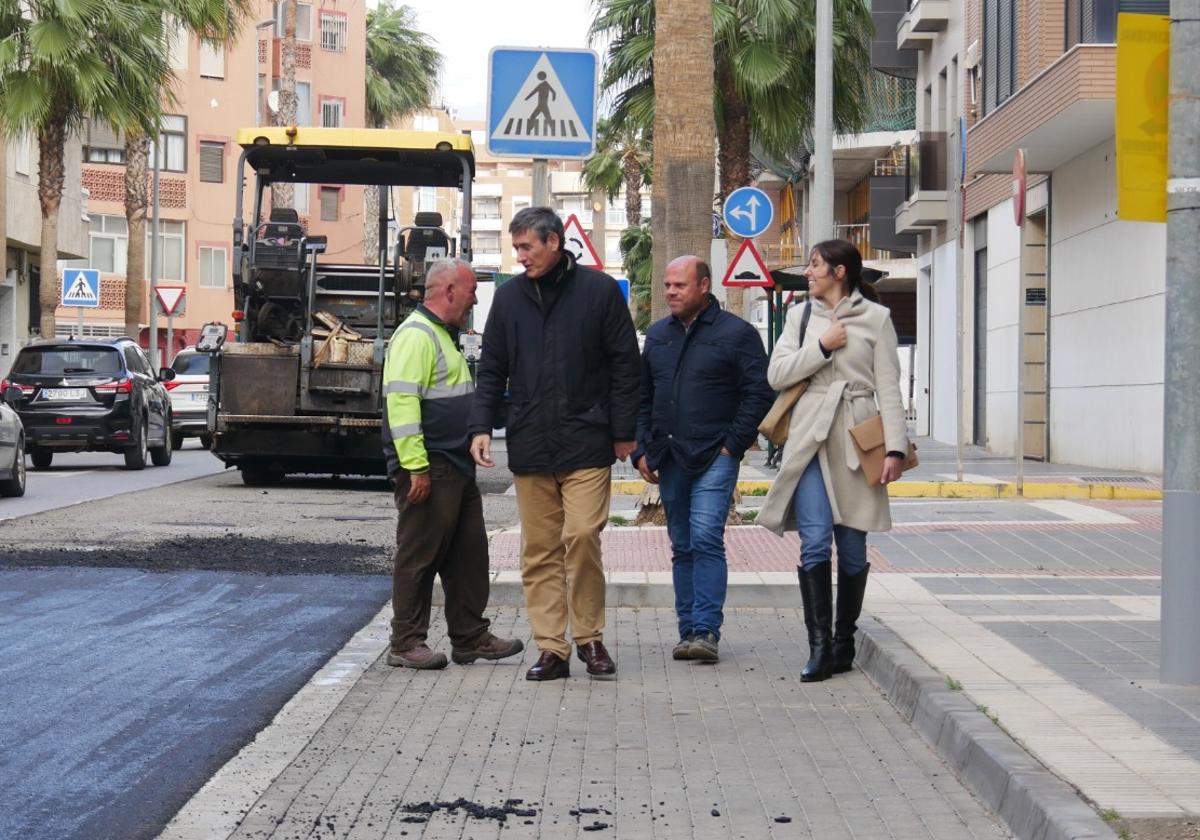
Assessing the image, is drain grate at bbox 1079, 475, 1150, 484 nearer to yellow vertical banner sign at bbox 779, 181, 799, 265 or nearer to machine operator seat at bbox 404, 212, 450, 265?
machine operator seat at bbox 404, 212, 450, 265

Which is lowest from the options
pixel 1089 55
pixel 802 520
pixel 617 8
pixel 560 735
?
pixel 560 735

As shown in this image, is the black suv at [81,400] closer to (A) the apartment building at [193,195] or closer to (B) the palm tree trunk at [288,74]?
(B) the palm tree trunk at [288,74]

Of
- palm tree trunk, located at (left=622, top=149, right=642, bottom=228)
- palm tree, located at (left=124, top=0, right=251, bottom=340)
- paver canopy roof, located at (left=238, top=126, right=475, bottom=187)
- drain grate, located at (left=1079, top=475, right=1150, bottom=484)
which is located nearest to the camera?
drain grate, located at (left=1079, top=475, right=1150, bottom=484)

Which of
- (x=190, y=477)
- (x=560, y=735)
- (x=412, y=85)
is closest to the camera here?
(x=560, y=735)

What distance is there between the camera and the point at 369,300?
21266mm

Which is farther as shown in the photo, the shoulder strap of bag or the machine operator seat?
the machine operator seat

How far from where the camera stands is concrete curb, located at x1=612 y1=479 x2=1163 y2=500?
1920cm

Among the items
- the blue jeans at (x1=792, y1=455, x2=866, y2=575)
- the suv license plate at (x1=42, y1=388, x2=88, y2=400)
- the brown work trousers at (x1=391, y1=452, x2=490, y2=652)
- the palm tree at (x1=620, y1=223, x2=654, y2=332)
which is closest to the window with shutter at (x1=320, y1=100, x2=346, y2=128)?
the palm tree at (x1=620, y1=223, x2=654, y2=332)

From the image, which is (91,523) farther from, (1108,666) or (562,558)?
(1108,666)

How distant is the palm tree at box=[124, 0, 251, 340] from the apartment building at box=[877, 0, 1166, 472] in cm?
1247

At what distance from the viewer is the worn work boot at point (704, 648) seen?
9.09 meters

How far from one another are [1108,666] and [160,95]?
90.5 ft

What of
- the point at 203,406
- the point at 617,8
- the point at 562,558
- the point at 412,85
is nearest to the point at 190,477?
the point at 203,406

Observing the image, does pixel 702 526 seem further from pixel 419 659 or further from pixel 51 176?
pixel 51 176
